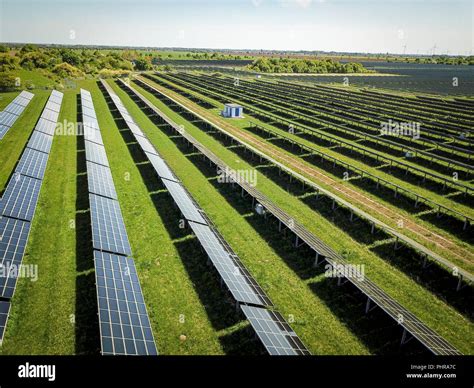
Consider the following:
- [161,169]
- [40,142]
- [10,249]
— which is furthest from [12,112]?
[10,249]

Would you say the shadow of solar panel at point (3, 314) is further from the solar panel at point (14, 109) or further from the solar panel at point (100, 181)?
the solar panel at point (14, 109)

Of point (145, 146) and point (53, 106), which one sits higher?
point (53, 106)

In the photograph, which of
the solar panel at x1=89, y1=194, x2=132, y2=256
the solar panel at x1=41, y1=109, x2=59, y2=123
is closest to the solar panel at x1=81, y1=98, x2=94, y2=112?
the solar panel at x1=41, y1=109, x2=59, y2=123

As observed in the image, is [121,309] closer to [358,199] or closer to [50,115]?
[358,199]

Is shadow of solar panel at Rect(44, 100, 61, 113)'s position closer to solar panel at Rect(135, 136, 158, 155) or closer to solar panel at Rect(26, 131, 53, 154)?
solar panel at Rect(26, 131, 53, 154)

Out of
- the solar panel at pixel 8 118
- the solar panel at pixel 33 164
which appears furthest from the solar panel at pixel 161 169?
the solar panel at pixel 8 118

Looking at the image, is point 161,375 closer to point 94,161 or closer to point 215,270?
point 215,270

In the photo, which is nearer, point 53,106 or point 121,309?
point 121,309

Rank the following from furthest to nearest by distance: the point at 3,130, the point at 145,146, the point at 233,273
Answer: the point at 3,130 < the point at 145,146 < the point at 233,273
